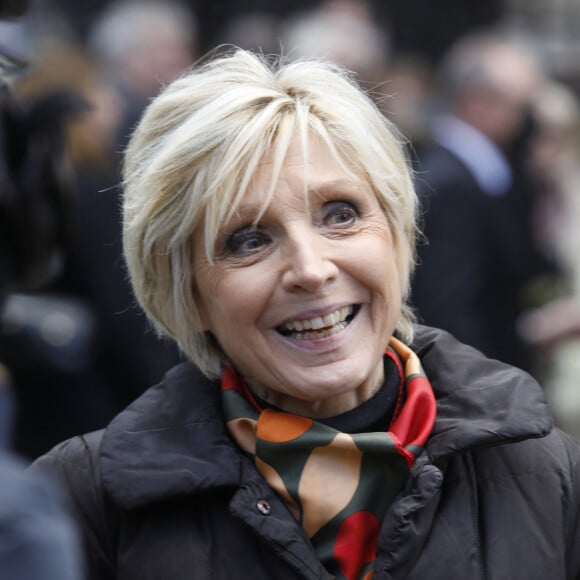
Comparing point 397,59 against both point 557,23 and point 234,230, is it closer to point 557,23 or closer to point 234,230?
point 557,23

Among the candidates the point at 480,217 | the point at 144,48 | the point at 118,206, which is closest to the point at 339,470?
the point at 118,206

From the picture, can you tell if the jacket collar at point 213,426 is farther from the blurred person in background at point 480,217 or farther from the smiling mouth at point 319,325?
the blurred person in background at point 480,217

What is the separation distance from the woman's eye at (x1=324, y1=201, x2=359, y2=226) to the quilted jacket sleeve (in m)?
0.69

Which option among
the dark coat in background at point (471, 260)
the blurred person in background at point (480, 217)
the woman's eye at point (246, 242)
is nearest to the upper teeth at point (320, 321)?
the woman's eye at point (246, 242)

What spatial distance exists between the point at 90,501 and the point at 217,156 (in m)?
0.76

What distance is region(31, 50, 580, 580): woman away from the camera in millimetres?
2547

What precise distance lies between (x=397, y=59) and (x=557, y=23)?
3666 mm

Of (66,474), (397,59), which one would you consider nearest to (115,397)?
(66,474)

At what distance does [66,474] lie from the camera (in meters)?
2.73

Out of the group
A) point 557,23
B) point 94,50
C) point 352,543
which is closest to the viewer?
point 352,543

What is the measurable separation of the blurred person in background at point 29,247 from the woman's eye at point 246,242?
456 millimetres

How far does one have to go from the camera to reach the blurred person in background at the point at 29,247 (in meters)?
1.62

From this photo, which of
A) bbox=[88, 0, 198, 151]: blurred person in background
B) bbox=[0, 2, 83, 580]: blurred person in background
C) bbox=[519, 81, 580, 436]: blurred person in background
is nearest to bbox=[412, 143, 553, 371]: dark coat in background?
bbox=[519, 81, 580, 436]: blurred person in background

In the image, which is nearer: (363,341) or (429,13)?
(363,341)
